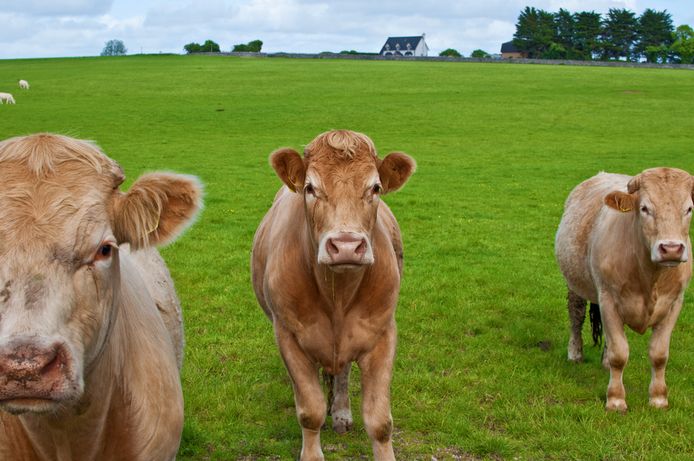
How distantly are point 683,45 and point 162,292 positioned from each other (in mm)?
106223

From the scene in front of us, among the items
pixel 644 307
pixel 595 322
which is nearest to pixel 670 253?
pixel 644 307

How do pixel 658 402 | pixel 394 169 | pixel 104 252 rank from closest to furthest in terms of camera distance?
pixel 104 252
pixel 394 169
pixel 658 402

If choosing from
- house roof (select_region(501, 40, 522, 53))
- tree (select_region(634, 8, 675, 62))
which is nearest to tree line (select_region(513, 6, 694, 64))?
tree (select_region(634, 8, 675, 62))

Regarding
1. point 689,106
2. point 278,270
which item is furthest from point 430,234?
point 689,106

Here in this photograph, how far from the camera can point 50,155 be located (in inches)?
116

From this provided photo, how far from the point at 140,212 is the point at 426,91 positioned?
46980mm

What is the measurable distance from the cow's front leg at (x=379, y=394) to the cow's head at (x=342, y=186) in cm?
82

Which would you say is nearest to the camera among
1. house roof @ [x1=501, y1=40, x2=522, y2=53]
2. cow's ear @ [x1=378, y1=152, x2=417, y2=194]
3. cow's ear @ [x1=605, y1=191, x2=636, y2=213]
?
cow's ear @ [x1=378, y1=152, x2=417, y2=194]

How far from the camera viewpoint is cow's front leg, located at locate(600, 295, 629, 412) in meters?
6.38

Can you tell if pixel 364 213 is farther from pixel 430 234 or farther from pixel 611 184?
pixel 430 234

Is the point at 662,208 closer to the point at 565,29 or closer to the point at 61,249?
the point at 61,249

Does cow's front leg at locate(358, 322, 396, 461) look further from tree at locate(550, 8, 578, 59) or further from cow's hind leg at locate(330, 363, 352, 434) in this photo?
tree at locate(550, 8, 578, 59)

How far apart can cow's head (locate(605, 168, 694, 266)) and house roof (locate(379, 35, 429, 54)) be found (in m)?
141

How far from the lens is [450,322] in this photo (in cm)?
874
